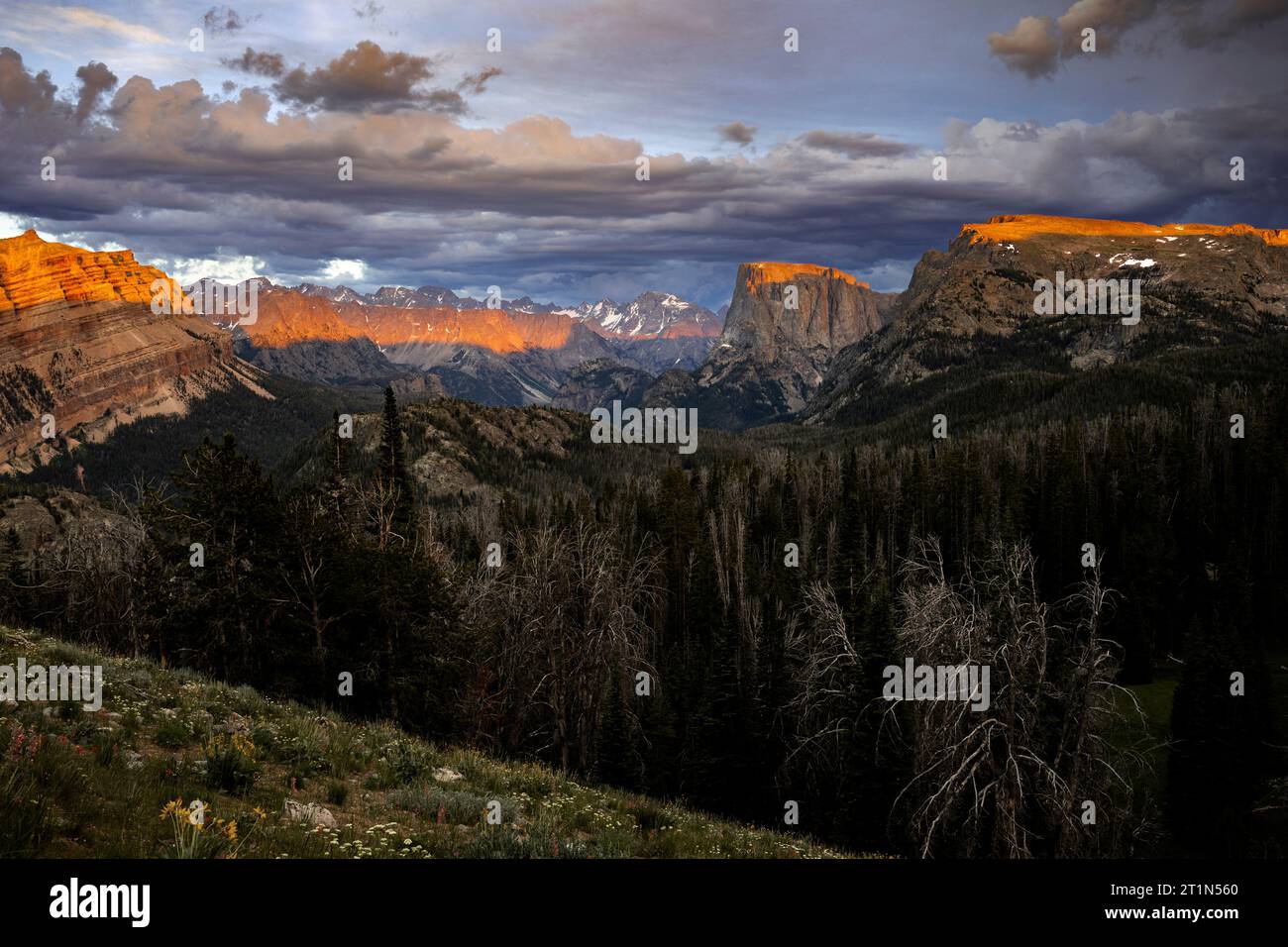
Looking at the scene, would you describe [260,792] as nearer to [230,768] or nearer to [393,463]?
[230,768]

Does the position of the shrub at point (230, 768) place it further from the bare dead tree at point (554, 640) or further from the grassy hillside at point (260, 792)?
the bare dead tree at point (554, 640)

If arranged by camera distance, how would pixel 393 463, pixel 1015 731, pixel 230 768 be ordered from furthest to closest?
pixel 393 463
pixel 1015 731
pixel 230 768

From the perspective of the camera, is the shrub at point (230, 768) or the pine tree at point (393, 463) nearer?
the shrub at point (230, 768)

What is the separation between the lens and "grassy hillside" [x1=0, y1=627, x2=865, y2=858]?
8.61 metres

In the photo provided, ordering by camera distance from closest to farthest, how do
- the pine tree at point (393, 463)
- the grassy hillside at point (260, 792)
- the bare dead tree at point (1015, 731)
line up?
1. the grassy hillside at point (260, 792)
2. the bare dead tree at point (1015, 731)
3. the pine tree at point (393, 463)

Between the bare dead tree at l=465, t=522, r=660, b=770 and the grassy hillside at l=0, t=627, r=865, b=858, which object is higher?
the grassy hillside at l=0, t=627, r=865, b=858

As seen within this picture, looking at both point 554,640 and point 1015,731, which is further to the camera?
point 554,640

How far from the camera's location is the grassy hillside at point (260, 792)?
861 cm

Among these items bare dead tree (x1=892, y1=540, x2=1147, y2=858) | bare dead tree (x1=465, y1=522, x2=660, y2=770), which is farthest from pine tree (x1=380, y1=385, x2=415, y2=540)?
bare dead tree (x1=892, y1=540, x2=1147, y2=858)

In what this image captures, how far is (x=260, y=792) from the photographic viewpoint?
12242 millimetres

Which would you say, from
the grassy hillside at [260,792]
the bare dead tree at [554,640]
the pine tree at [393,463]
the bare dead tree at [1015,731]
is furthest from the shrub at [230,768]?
the pine tree at [393,463]

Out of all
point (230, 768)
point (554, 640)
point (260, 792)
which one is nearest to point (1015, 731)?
point (260, 792)

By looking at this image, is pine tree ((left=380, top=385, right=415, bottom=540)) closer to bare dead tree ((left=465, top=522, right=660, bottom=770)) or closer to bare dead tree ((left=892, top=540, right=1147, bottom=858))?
bare dead tree ((left=465, top=522, right=660, bottom=770))
